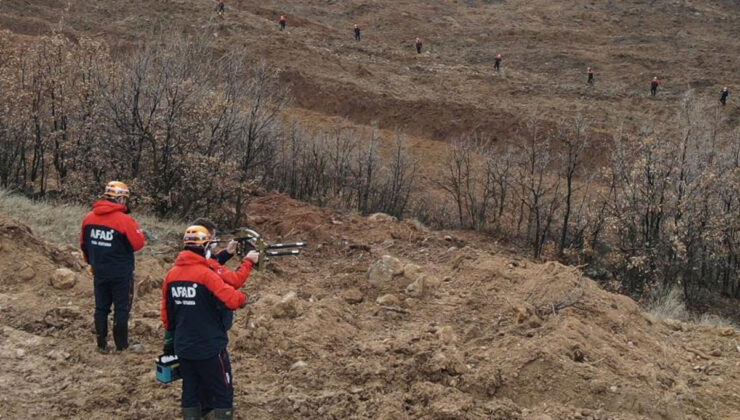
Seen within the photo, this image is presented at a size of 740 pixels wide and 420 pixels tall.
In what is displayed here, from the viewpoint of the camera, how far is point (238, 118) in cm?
1493

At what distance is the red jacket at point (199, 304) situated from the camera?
4.72m

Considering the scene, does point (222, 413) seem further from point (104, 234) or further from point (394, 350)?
point (104, 234)

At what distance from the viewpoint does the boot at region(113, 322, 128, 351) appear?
6322mm

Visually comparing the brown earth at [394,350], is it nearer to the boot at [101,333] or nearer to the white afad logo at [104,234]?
the boot at [101,333]

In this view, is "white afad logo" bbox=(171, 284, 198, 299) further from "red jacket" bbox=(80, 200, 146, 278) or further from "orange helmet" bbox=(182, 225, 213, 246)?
"red jacket" bbox=(80, 200, 146, 278)

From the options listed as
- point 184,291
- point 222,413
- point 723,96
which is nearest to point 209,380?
point 222,413

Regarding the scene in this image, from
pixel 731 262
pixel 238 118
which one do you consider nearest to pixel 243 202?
pixel 238 118

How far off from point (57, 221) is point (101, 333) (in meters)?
4.89

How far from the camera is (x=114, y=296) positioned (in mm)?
6258

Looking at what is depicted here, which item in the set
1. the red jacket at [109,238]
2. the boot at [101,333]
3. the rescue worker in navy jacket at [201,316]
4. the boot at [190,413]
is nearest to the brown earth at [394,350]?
the boot at [101,333]

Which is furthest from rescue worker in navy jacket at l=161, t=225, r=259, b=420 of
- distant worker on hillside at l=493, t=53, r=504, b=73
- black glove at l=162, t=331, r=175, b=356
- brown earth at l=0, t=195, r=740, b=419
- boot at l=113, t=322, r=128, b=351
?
distant worker on hillside at l=493, t=53, r=504, b=73

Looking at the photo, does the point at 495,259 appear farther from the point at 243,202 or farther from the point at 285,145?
the point at 285,145

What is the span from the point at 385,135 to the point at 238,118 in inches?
602

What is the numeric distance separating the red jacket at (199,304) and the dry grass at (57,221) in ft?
18.5
